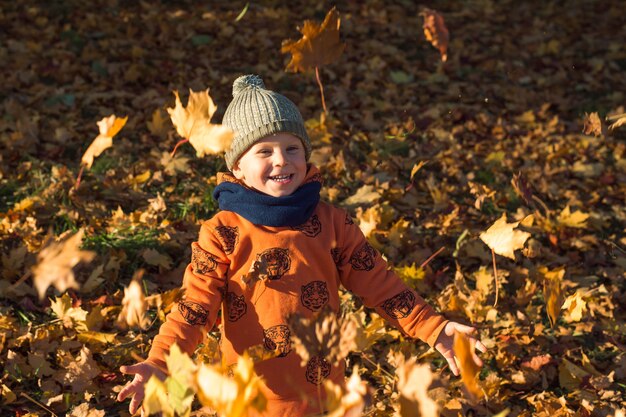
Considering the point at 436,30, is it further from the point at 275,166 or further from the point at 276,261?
the point at 276,261

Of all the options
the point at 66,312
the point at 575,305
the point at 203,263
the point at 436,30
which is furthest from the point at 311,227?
the point at 436,30

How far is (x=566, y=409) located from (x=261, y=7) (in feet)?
19.4

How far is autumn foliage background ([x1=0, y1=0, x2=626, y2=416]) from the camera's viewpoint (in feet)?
9.12

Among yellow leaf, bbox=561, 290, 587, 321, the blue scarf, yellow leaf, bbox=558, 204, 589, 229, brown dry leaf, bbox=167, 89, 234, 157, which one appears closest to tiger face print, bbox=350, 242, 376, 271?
the blue scarf

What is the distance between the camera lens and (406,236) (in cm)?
363

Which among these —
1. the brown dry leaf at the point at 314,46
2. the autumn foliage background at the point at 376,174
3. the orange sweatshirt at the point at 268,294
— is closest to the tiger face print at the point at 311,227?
the orange sweatshirt at the point at 268,294

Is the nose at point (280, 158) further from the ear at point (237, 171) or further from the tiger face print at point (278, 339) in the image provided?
the tiger face print at point (278, 339)

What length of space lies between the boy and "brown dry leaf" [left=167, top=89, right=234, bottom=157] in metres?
0.08

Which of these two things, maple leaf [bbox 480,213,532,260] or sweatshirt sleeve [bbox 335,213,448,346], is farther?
maple leaf [bbox 480,213,532,260]

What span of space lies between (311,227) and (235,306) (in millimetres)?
367

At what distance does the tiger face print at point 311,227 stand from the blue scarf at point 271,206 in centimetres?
2

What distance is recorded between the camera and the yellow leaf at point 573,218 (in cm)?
382

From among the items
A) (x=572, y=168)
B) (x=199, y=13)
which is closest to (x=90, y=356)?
(x=572, y=168)

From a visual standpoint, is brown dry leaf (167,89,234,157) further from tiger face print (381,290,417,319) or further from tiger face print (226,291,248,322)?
tiger face print (381,290,417,319)
